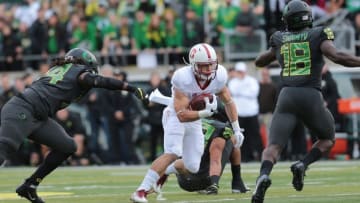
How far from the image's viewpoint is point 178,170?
36.6 ft

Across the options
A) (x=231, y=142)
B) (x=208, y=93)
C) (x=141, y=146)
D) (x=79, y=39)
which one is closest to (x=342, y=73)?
(x=141, y=146)

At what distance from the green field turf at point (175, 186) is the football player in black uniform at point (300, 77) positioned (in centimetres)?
64

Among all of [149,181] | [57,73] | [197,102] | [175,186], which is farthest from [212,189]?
[57,73]

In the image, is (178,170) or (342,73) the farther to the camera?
(342,73)

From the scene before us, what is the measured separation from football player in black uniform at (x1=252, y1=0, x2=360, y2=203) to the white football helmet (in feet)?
1.88

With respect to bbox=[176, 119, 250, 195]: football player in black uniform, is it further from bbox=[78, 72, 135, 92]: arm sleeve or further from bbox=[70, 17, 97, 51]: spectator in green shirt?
bbox=[70, 17, 97, 51]: spectator in green shirt

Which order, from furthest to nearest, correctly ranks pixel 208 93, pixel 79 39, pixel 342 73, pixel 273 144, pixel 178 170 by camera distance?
1. pixel 79 39
2. pixel 342 73
3. pixel 178 170
4. pixel 208 93
5. pixel 273 144

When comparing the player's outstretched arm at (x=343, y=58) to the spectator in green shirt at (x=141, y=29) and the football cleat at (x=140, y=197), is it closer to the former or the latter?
the football cleat at (x=140, y=197)

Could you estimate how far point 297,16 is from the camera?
9.81m

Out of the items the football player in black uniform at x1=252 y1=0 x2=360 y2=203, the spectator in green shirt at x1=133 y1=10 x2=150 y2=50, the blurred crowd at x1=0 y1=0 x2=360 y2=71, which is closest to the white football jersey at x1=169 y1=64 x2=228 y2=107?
the football player in black uniform at x1=252 y1=0 x2=360 y2=203

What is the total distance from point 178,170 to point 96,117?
878 cm

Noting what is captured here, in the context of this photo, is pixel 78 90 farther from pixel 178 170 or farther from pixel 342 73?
pixel 342 73

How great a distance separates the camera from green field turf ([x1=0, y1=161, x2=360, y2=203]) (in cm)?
1052

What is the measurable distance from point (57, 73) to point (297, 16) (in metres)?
2.31
